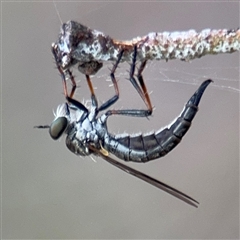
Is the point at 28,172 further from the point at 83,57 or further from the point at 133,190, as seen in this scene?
the point at 83,57

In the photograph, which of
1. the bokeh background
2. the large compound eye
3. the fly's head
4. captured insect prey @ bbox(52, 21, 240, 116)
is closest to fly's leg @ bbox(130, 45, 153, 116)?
captured insect prey @ bbox(52, 21, 240, 116)

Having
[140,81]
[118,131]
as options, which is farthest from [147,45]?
[118,131]

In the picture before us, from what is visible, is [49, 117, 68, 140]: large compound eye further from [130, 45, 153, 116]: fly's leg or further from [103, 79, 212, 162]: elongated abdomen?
[130, 45, 153, 116]: fly's leg

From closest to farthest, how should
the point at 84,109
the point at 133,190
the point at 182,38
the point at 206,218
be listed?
the point at 182,38
the point at 84,109
the point at 206,218
the point at 133,190

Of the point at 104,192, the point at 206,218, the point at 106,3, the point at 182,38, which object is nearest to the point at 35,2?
the point at 106,3

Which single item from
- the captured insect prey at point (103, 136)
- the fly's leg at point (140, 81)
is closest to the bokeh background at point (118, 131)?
the captured insect prey at point (103, 136)

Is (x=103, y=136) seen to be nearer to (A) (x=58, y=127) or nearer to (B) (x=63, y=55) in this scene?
(A) (x=58, y=127)

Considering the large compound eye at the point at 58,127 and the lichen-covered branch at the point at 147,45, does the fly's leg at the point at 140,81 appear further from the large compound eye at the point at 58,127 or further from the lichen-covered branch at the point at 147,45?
the large compound eye at the point at 58,127
